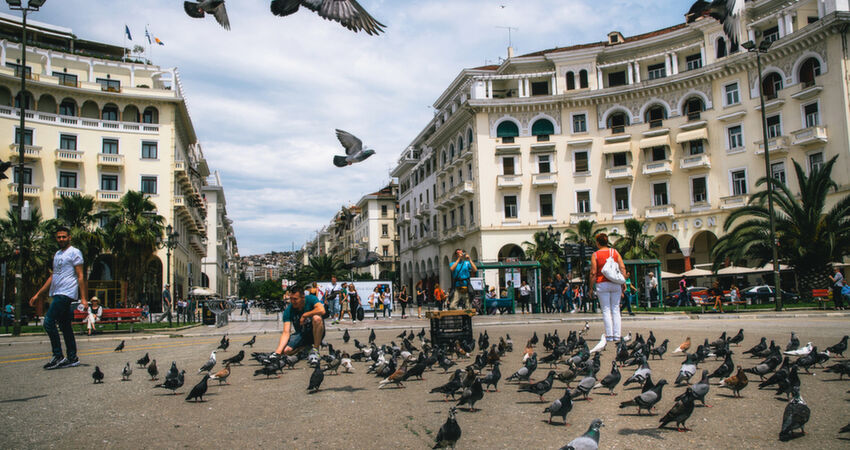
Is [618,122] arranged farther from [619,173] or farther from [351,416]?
[351,416]

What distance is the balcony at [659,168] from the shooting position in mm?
43812

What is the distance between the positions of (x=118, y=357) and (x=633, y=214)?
40.3 meters

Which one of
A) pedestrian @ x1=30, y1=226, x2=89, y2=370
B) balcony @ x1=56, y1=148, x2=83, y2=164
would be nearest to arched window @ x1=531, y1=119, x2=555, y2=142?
balcony @ x1=56, y1=148, x2=83, y2=164

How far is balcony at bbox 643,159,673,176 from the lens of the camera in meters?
43.8

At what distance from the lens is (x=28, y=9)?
18.9 m

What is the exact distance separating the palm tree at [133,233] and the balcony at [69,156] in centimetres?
761

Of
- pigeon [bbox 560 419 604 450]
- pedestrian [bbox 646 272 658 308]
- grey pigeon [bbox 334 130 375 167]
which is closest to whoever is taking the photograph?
pigeon [bbox 560 419 604 450]

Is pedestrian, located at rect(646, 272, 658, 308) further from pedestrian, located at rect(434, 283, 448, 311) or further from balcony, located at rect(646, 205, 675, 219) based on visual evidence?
pedestrian, located at rect(434, 283, 448, 311)

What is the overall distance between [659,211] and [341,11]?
41.7 m

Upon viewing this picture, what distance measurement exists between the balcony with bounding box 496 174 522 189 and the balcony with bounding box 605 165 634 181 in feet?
21.8

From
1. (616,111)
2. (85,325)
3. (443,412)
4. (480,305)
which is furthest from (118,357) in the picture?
(616,111)

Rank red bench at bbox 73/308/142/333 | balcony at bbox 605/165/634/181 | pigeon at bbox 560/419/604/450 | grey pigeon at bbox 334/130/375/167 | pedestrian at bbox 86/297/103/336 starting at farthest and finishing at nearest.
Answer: balcony at bbox 605/165/634/181, red bench at bbox 73/308/142/333, pedestrian at bbox 86/297/103/336, grey pigeon at bbox 334/130/375/167, pigeon at bbox 560/419/604/450

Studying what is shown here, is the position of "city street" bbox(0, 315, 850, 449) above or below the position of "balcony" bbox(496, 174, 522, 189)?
below

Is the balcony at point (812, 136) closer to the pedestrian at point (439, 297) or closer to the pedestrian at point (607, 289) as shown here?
the pedestrian at point (439, 297)
